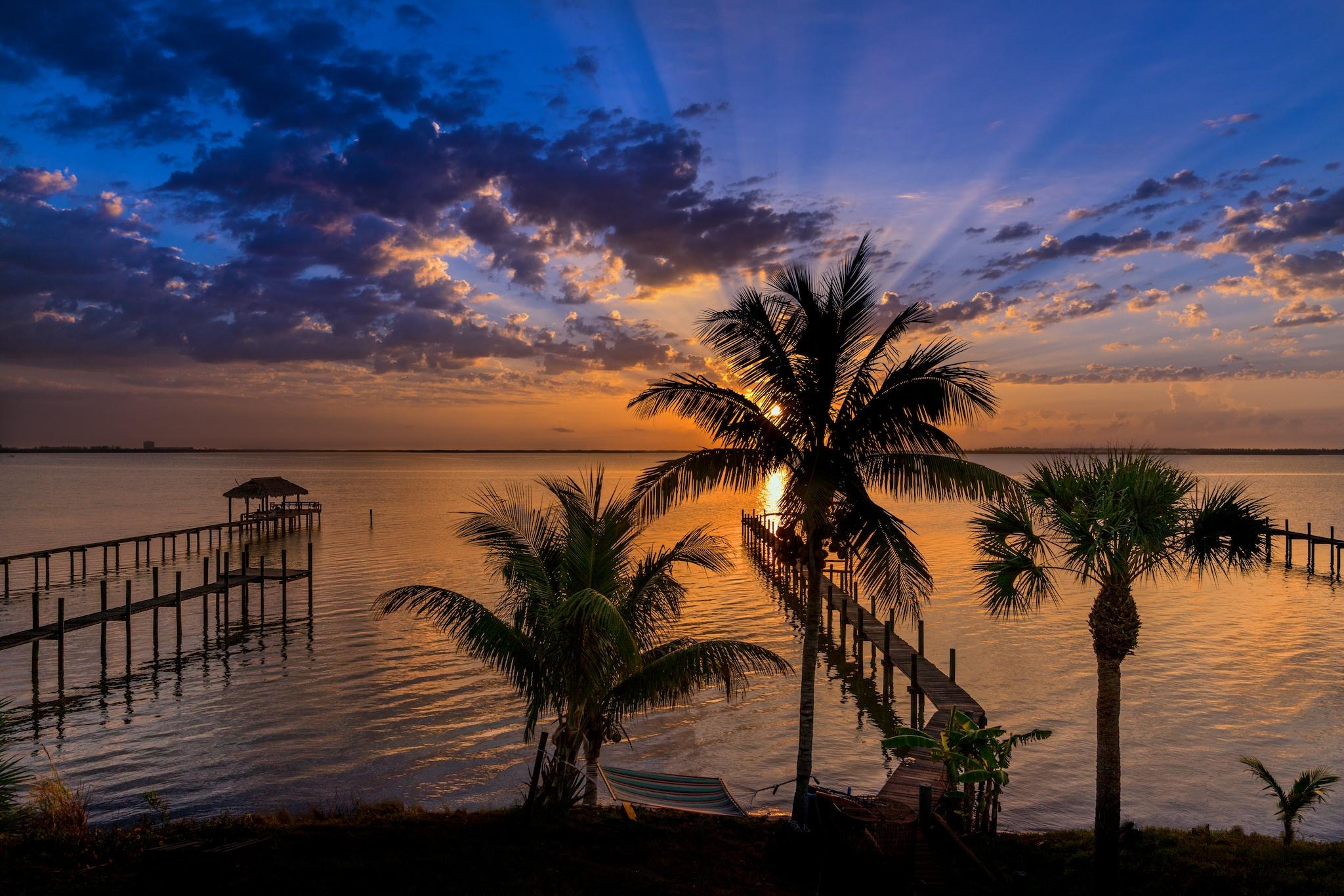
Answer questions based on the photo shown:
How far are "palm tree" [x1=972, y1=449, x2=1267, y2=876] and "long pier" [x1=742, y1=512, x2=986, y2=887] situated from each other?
8.01 feet

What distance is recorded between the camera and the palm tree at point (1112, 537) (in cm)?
1037

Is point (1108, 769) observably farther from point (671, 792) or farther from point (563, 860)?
point (563, 860)

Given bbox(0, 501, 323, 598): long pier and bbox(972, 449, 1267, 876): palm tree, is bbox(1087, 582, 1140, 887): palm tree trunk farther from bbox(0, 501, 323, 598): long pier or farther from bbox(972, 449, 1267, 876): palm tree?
bbox(0, 501, 323, 598): long pier

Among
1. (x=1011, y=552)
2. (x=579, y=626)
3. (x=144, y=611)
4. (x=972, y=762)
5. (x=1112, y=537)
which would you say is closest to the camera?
(x=1112, y=537)

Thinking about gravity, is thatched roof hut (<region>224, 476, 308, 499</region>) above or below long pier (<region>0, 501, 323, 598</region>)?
above

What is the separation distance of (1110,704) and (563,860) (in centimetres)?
771

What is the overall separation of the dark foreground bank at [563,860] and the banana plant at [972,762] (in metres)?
0.60

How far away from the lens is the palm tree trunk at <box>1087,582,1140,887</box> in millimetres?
10703

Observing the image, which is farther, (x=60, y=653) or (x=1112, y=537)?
(x=60, y=653)

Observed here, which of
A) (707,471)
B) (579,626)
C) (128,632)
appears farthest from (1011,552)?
(128,632)

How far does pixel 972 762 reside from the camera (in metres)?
13.0

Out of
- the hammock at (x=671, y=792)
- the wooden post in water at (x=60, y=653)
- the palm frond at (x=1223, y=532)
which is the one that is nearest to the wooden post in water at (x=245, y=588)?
the wooden post in water at (x=60, y=653)

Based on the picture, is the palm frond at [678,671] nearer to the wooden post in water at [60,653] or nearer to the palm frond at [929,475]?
the palm frond at [929,475]

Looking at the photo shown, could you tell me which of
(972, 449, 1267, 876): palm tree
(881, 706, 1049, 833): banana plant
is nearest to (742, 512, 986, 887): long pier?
(881, 706, 1049, 833): banana plant
